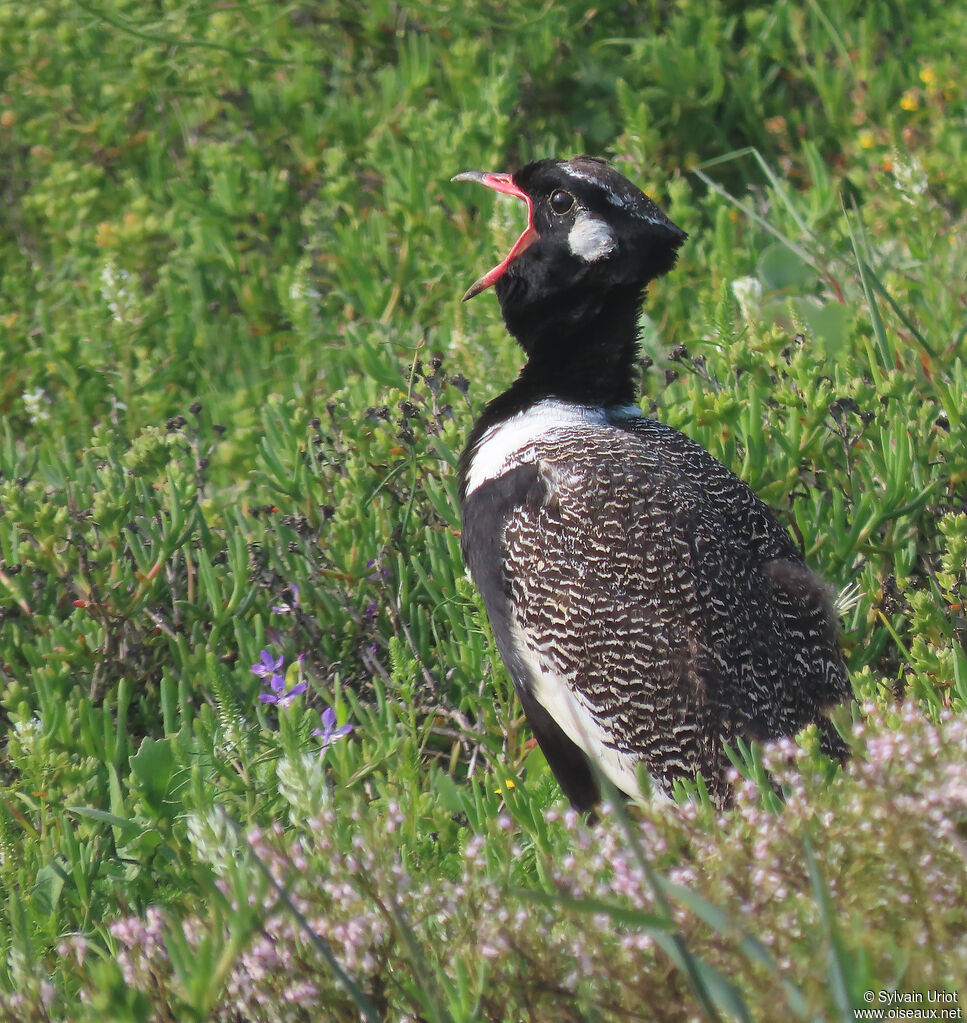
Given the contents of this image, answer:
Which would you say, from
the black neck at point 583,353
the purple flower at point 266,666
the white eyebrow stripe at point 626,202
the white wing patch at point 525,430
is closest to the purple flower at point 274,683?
the purple flower at point 266,666

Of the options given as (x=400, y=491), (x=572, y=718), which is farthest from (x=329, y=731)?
(x=400, y=491)

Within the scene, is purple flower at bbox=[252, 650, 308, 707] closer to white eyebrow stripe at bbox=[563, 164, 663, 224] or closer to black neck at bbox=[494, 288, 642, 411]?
black neck at bbox=[494, 288, 642, 411]

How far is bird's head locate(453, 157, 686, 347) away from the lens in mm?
3141

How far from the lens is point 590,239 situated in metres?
3.16

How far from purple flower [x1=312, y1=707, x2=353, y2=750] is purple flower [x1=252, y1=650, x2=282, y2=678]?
26cm

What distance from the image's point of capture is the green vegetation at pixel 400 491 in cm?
168

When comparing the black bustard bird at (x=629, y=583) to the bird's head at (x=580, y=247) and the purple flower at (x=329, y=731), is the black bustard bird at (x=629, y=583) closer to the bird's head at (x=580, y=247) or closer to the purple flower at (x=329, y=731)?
the bird's head at (x=580, y=247)

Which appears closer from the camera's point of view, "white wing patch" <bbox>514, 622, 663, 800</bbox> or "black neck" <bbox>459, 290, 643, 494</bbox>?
"white wing patch" <bbox>514, 622, 663, 800</bbox>

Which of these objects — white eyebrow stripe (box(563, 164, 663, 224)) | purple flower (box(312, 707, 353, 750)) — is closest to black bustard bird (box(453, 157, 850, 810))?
white eyebrow stripe (box(563, 164, 663, 224))

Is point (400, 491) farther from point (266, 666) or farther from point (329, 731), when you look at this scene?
point (329, 731)

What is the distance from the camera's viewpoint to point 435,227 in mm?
4664

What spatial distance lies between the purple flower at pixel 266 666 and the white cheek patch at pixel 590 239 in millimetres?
1212

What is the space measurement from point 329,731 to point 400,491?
3.52 feet

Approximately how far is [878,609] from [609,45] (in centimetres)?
308
